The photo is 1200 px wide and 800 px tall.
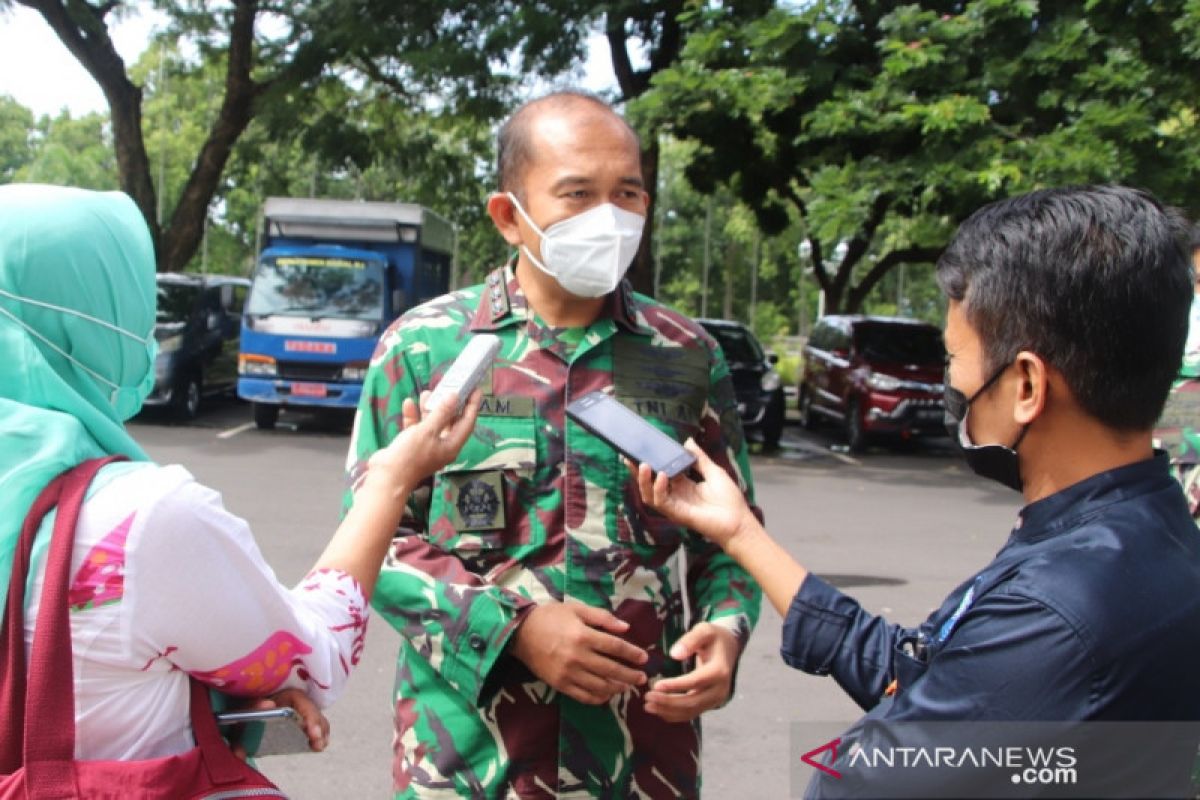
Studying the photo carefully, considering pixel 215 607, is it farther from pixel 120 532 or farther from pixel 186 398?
pixel 186 398

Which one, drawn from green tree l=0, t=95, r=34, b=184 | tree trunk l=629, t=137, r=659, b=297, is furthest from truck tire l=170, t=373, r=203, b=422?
green tree l=0, t=95, r=34, b=184

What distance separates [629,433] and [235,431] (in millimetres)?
12429

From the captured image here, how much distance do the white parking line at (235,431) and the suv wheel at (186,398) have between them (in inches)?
29.2

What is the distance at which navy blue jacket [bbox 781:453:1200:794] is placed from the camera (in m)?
1.22

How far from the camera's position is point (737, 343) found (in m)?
15.0

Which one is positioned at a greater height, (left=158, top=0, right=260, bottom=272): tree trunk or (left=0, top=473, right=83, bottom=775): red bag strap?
(left=158, top=0, right=260, bottom=272): tree trunk

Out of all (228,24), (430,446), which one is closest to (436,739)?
(430,446)

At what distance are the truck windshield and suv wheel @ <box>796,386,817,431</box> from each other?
268 inches

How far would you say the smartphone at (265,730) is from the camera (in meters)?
1.50

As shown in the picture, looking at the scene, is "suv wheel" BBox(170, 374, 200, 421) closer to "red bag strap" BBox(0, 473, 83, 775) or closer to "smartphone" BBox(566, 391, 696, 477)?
"smartphone" BBox(566, 391, 696, 477)

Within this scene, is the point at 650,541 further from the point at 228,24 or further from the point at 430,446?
the point at 228,24

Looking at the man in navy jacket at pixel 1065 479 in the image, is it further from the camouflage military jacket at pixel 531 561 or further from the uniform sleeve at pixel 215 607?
the uniform sleeve at pixel 215 607

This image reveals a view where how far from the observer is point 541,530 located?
2070mm

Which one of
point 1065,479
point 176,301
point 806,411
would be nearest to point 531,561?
point 1065,479
